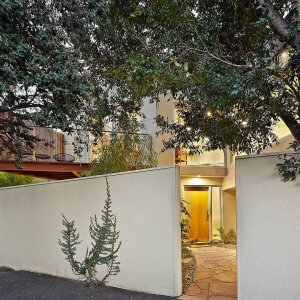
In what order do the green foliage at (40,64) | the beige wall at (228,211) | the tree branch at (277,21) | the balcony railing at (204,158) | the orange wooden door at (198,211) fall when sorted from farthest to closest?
the balcony railing at (204,158), the orange wooden door at (198,211), the beige wall at (228,211), the green foliage at (40,64), the tree branch at (277,21)

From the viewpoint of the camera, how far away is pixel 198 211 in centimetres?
1347

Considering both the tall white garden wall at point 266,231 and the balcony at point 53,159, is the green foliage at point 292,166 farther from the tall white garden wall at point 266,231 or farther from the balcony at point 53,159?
the balcony at point 53,159

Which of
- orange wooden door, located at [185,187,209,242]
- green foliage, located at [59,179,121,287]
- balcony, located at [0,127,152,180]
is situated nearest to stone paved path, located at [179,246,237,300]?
green foliage, located at [59,179,121,287]

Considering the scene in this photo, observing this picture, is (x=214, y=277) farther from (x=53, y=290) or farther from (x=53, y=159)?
(x=53, y=159)

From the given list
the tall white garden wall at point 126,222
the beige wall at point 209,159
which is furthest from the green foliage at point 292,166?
the beige wall at point 209,159

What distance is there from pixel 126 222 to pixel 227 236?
21.9 ft

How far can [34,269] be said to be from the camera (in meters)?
9.31

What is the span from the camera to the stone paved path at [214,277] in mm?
6355

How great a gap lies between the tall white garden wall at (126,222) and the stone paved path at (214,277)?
0.54 metres

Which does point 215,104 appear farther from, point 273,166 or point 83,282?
point 83,282

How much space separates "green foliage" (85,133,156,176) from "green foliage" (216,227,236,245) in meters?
4.16

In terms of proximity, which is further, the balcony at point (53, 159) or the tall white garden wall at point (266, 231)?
the balcony at point (53, 159)

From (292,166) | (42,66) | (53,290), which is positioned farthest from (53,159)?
(292,166)

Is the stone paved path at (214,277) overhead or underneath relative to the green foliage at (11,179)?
underneath
